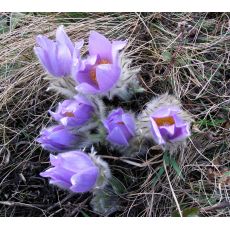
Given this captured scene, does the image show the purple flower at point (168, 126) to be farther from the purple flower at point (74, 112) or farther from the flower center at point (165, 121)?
the purple flower at point (74, 112)

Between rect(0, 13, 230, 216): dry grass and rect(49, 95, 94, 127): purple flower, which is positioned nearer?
rect(49, 95, 94, 127): purple flower

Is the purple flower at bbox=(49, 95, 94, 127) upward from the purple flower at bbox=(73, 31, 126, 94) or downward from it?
downward

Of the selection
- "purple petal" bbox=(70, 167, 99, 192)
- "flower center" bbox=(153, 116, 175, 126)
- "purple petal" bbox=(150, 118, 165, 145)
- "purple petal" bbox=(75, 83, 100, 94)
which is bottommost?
"purple petal" bbox=(70, 167, 99, 192)

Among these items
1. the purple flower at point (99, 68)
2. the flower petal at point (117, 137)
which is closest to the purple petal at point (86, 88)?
the purple flower at point (99, 68)

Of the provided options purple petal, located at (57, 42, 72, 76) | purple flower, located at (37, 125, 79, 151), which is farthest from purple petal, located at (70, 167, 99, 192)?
purple petal, located at (57, 42, 72, 76)

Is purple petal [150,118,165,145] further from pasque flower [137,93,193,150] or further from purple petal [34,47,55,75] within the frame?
purple petal [34,47,55,75]

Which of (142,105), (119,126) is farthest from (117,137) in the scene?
(142,105)

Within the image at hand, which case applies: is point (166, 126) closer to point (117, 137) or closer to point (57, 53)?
point (117, 137)
